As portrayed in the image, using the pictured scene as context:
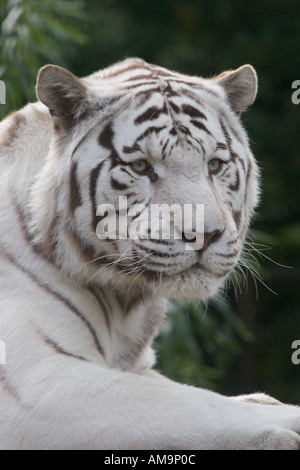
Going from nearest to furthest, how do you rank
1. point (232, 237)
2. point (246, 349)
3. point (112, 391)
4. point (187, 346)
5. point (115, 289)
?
point (112, 391) → point (232, 237) → point (115, 289) → point (187, 346) → point (246, 349)

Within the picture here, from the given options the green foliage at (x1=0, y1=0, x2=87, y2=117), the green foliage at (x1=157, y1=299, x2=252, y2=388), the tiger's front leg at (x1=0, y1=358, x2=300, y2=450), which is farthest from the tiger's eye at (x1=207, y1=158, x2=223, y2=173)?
the green foliage at (x1=0, y1=0, x2=87, y2=117)

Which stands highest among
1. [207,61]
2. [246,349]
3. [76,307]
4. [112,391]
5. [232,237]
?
[207,61]

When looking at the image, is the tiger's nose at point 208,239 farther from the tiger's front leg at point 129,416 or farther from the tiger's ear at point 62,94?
the tiger's ear at point 62,94

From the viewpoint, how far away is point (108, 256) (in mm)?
3365

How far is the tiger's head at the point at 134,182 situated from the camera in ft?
10.7

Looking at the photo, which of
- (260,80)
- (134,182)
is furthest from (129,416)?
(260,80)

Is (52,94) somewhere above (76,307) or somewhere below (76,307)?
above

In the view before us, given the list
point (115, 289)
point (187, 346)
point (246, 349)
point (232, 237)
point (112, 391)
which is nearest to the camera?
point (112, 391)

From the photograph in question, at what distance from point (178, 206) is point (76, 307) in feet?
1.79

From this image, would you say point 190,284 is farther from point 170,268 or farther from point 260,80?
point 260,80

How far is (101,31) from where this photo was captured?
12383 millimetres

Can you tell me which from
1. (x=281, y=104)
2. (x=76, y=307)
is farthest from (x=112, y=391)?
(x=281, y=104)

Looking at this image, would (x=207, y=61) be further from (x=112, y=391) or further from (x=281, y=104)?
(x=112, y=391)

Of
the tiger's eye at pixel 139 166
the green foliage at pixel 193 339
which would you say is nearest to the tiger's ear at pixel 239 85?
the tiger's eye at pixel 139 166
